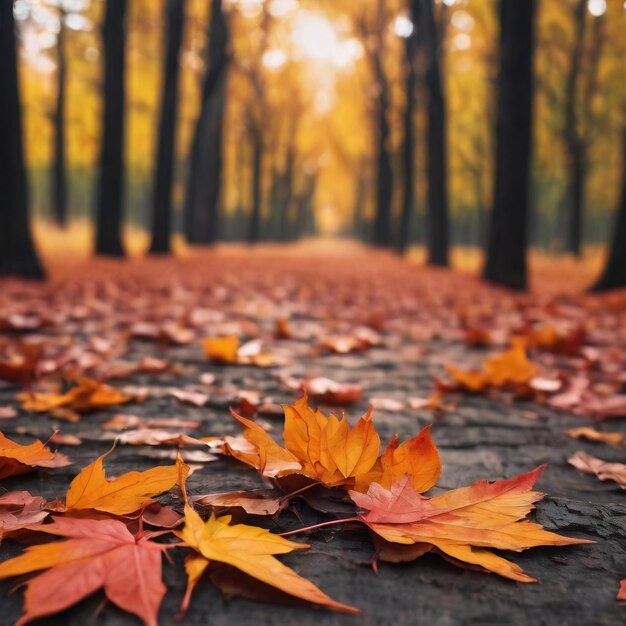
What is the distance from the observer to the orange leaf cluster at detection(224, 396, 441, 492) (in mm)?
1156

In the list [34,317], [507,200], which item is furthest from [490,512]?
[507,200]

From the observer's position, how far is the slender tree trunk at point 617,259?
709cm

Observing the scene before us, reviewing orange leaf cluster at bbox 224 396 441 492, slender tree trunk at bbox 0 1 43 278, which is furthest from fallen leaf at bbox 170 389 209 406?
slender tree trunk at bbox 0 1 43 278

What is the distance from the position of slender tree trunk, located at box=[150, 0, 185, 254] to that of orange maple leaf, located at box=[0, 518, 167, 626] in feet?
35.7

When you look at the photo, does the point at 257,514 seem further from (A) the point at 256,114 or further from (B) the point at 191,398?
(A) the point at 256,114

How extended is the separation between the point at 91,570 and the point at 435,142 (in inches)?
475

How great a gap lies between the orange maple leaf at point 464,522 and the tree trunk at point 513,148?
6979 millimetres

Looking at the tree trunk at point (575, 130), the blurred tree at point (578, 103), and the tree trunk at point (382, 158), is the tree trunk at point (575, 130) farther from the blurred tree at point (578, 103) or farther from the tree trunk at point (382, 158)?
the tree trunk at point (382, 158)

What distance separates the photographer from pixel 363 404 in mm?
2178

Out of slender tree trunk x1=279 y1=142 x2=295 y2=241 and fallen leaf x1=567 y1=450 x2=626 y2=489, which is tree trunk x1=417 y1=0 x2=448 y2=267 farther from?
slender tree trunk x1=279 y1=142 x2=295 y2=241

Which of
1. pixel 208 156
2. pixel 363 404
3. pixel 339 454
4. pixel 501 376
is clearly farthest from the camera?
pixel 208 156

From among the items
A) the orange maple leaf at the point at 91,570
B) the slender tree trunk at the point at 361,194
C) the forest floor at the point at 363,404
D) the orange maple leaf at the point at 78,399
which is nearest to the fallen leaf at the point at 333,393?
the forest floor at the point at 363,404

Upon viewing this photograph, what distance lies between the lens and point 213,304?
5031mm

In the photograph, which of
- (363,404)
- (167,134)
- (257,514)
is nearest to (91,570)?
(257,514)
